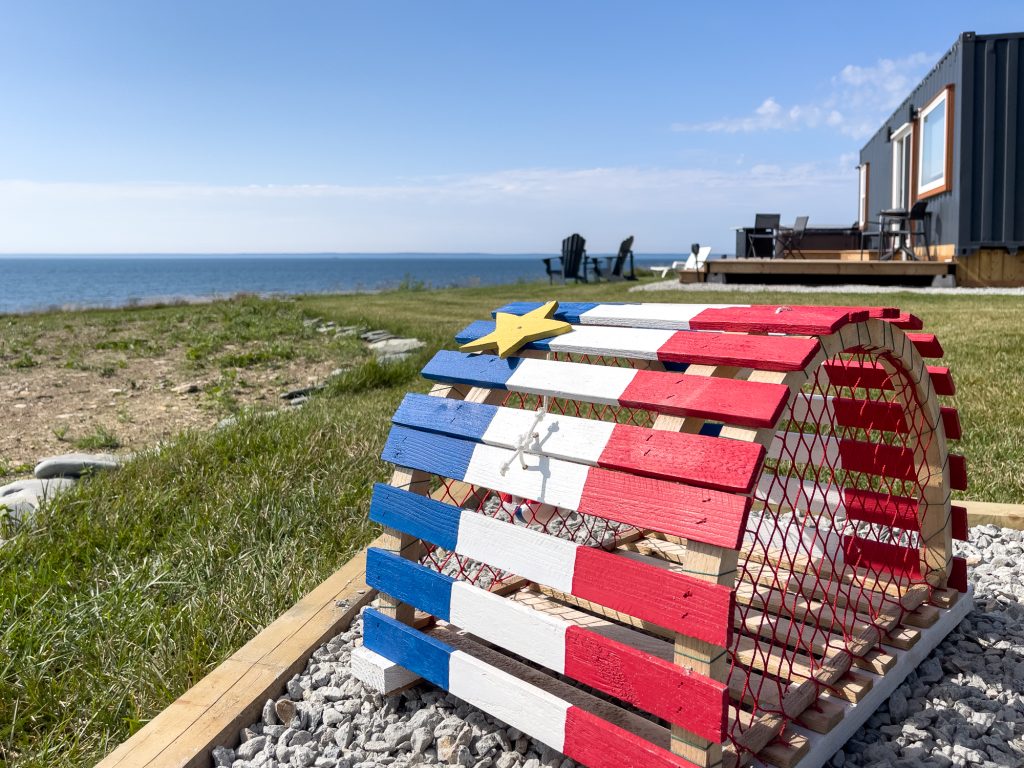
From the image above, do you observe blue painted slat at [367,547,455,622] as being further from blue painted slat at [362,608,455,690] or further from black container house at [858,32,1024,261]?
black container house at [858,32,1024,261]

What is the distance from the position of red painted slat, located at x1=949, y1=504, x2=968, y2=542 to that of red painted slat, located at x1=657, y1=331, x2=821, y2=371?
1.13 metres

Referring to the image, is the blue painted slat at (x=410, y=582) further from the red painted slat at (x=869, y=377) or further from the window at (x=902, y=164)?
the window at (x=902, y=164)

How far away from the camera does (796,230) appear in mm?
15602

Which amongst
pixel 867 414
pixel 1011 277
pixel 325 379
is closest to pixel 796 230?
pixel 1011 277

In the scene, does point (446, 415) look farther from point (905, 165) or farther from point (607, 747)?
point (905, 165)

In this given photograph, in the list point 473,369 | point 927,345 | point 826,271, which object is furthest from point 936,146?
point 473,369

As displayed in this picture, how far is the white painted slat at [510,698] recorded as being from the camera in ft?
5.95

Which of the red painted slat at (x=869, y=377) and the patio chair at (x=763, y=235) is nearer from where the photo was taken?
the red painted slat at (x=869, y=377)

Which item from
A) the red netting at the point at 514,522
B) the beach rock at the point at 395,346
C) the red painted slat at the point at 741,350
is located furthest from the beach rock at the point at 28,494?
the beach rock at the point at 395,346

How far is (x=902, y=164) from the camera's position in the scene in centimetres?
1583

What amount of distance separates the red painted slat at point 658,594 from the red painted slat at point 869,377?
3.54ft

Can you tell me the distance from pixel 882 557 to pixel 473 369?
1.45 meters

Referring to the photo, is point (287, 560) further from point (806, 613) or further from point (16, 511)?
point (806, 613)

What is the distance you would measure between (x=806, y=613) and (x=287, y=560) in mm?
1806
